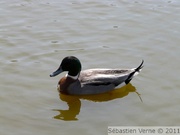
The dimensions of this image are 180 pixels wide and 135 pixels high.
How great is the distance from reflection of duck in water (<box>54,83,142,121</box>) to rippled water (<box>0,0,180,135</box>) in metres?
0.02

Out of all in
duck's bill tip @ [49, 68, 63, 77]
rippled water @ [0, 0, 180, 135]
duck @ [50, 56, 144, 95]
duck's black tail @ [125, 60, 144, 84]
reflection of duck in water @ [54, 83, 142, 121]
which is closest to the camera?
rippled water @ [0, 0, 180, 135]

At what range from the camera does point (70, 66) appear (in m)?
10.6

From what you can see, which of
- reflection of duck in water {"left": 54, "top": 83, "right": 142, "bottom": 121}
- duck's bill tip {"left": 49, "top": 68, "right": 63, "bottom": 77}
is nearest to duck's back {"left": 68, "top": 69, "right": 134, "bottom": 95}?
reflection of duck in water {"left": 54, "top": 83, "right": 142, "bottom": 121}

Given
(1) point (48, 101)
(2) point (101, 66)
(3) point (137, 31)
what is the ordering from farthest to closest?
(3) point (137, 31) < (2) point (101, 66) < (1) point (48, 101)

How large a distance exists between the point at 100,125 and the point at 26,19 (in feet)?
17.9

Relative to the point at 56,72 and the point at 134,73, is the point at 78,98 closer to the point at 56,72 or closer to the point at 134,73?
the point at 56,72

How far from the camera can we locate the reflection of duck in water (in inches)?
388

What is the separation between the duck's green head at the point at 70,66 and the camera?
10.6 metres

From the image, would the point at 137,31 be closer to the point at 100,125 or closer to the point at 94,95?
the point at 94,95

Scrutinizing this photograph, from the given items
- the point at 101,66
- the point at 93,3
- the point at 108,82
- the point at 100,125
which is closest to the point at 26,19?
the point at 93,3

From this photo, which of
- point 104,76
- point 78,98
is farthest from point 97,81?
point 78,98

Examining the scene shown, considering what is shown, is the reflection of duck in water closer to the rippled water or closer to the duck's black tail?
the rippled water

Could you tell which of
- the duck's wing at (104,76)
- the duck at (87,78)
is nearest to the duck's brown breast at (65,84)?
the duck at (87,78)

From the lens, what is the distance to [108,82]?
10641 millimetres
